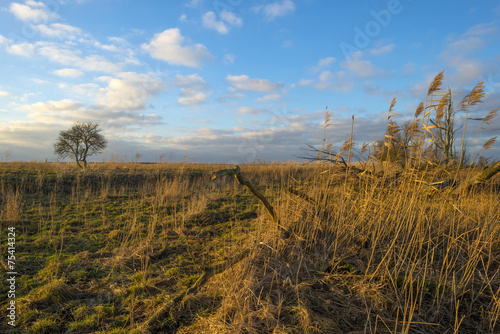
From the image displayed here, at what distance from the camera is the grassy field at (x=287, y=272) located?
2248 millimetres

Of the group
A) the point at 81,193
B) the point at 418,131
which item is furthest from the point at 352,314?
the point at 81,193

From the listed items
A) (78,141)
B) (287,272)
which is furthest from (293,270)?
(78,141)

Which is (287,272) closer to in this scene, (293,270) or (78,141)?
(293,270)

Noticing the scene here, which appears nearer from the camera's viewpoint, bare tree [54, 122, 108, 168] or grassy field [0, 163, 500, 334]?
grassy field [0, 163, 500, 334]

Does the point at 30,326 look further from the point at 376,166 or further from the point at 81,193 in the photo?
the point at 81,193

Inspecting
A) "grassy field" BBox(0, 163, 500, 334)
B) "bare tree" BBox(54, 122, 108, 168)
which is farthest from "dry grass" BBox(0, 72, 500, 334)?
"bare tree" BBox(54, 122, 108, 168)

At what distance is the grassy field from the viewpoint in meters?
2.25

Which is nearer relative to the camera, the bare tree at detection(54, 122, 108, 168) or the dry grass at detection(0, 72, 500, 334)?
the dry grass at detection(0, 72, 500, 334)

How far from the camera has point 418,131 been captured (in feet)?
11.5

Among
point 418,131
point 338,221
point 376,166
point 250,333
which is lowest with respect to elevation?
point 250,333

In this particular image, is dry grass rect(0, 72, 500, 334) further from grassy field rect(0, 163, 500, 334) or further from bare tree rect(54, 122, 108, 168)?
bare tree rect(54, 122, 108, 168)

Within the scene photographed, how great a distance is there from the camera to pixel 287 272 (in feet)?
9.22

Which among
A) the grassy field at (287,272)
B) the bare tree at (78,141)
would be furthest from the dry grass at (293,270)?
the bare tree at (78,141)

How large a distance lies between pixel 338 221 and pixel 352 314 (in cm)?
131
